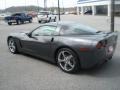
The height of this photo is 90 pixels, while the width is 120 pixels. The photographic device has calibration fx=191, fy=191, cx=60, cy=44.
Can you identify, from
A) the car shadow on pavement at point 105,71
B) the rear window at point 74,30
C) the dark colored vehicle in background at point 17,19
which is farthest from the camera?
the dark colored vehicle in background at point 17,19

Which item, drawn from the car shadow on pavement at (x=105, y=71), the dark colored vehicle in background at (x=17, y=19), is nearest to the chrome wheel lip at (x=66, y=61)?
the car shadow on pavement at (x=105, y=71)

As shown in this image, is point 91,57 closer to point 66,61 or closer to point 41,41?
point 66,61

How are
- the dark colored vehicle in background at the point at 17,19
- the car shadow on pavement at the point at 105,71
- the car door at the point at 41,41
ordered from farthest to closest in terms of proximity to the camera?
the dark colored vehicle in background at the point at 17,19 < the car door at the point at 41,41 < the car shadow on pavement at the point at 105,71

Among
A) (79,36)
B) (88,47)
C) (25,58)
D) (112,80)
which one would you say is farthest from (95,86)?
(25,58)

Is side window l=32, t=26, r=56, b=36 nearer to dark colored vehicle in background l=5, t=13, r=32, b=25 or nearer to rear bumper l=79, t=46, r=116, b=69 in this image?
rear bumper l=79, t=46, r=116, b=69

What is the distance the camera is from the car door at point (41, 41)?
5.73 metres

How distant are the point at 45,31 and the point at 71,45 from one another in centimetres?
134

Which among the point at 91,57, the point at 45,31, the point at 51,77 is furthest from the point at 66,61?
the point at 45,31

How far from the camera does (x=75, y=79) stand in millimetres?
4785

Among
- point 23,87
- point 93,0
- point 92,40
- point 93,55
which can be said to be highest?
point 93,0

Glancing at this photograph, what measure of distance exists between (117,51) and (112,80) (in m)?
2.99

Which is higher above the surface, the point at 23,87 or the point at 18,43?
the point at 18,43

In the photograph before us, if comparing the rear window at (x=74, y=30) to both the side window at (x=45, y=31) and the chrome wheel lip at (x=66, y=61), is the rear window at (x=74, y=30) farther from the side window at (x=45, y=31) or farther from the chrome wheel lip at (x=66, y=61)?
the chrome wheel lip at (x=66, y=61)

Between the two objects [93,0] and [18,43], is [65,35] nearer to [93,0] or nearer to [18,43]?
[18,43]
